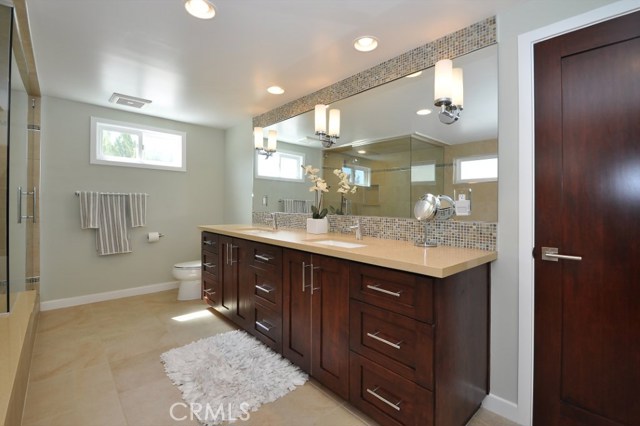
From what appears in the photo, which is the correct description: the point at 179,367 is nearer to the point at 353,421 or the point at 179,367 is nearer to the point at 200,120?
the point at 353,421

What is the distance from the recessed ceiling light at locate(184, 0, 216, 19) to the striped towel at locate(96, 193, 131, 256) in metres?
2.60

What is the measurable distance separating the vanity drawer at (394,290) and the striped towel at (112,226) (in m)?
3.17

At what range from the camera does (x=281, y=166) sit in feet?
10.9

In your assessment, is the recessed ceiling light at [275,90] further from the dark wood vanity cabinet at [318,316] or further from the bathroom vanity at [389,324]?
the dark wood vanity cabinet at [318,316]

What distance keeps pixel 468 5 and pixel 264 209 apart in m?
2.72

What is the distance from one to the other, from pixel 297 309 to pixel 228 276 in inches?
41.7

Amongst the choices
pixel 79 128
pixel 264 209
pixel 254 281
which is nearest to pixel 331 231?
pixel 254 281

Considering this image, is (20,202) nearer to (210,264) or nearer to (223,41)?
(210,264)

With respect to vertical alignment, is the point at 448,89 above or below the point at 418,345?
above

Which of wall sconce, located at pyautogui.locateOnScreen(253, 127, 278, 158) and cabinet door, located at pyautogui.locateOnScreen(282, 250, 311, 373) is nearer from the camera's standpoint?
cabinet door, located at pyautogui.locateOnScreen(282, 250, 311, 373)

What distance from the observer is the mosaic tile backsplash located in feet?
5.52

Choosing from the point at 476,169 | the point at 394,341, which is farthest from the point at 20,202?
the point at 476,169

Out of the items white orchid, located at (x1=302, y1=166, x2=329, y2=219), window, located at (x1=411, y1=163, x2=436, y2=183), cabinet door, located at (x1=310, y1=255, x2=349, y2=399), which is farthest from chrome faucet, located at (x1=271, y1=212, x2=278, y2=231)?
window, located at (x1=411, y1=163, x2=436, y2=183)

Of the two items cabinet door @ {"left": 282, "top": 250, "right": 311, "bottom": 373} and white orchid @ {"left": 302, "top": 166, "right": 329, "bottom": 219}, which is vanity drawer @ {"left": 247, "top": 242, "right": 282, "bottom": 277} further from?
white orchid @ {"left": 302, "top": 166, "right": 329, "bottom": 219}
